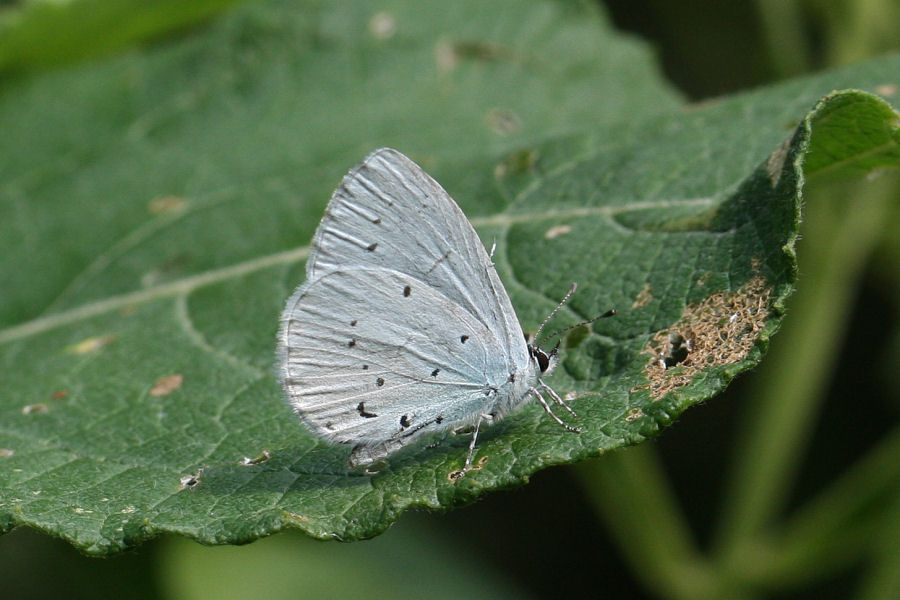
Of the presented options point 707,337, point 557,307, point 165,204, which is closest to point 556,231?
point 557,307

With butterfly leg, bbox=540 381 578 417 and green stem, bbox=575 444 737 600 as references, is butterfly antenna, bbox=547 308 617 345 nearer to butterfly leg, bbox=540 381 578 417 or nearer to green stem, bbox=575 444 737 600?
butterfly leg, bbox=540 381 578 417

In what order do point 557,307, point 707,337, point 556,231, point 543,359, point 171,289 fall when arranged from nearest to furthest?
point 707,337, point 543,359, point 557,307, point 556,231, point 171,289

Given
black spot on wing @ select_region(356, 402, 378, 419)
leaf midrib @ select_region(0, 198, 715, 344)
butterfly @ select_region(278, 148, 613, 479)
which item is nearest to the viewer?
butterfly @ select_region(278, 148, 613, 479)

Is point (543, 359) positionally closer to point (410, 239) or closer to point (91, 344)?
point (410, 239)

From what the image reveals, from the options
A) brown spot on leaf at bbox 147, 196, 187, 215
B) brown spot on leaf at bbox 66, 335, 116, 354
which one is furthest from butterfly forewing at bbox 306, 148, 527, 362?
brown spot on leaf at bbox 147, 196, 187, 215

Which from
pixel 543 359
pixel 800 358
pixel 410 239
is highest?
pixel 410 239

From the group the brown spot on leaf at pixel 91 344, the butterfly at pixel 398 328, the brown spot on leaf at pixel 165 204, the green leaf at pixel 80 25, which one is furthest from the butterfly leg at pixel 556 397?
the green leaf at pixel 80 25
